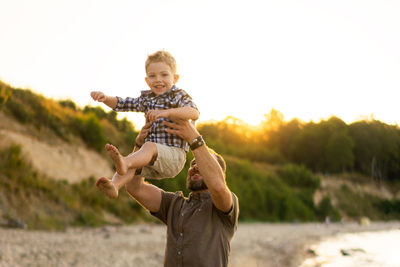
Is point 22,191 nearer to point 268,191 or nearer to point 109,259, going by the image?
point 109,259

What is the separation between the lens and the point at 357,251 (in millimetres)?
26812

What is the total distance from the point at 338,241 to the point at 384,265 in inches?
270

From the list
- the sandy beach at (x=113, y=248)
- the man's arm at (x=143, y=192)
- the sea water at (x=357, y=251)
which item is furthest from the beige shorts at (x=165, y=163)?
the sea water at (x=357, y=251)

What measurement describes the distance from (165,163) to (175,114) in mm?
350

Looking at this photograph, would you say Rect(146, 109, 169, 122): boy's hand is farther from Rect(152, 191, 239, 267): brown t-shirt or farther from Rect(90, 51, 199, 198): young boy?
Rect(152, 191, 239, 267): brown t-shirt

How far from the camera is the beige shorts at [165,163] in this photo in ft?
8.89

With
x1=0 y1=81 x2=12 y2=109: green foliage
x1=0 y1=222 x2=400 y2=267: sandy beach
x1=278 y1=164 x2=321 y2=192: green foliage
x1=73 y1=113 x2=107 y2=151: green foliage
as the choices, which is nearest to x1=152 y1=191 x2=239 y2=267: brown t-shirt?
x1=0 y1=222 x2=400 y2=267: sandy beach

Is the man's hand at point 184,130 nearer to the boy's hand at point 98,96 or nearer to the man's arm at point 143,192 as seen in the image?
the man's arm at point 143,192

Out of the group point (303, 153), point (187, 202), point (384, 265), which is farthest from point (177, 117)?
point (303, 153)

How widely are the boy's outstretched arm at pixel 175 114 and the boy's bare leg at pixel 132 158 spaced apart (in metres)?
0.20

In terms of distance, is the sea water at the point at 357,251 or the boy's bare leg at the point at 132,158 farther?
the sea water at the point at 357,251

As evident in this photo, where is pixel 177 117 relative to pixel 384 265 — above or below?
above

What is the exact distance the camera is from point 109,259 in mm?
13812

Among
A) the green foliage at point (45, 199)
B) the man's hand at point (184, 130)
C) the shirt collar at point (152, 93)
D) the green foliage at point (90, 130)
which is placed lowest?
the green foliage at point (45, 199)
